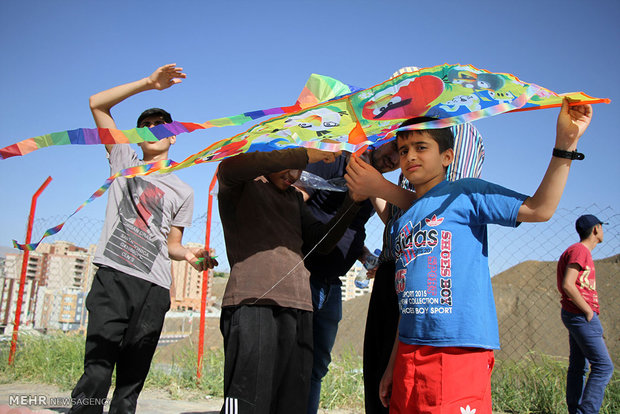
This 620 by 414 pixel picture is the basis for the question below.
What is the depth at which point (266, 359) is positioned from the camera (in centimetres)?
177

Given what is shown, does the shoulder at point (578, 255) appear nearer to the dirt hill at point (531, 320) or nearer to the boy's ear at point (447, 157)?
the boy's ear at point (447, 157)

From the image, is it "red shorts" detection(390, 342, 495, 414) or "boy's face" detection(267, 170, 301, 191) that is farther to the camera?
"boy's face" detection(267, 170, 301, 191)

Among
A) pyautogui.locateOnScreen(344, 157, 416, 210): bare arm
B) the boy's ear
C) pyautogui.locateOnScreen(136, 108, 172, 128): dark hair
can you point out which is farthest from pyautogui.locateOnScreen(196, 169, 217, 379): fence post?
the boy's ear

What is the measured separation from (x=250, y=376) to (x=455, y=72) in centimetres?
136

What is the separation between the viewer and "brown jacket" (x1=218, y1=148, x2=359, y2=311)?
1.85 metres

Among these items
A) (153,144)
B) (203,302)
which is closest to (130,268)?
(153,144)

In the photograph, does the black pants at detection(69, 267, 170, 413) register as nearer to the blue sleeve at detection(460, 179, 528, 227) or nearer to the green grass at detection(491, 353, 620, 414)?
the blue sleeve at detection(460, 179, 528, 227)

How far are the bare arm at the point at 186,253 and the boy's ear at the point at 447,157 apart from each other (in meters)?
1.20

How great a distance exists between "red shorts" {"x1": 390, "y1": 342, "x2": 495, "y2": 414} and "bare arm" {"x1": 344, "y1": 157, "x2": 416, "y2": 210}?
0.61m

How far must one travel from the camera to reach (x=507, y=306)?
11164 mm

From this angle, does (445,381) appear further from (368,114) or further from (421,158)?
(368,114)

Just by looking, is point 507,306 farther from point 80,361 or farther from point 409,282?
point 409,282

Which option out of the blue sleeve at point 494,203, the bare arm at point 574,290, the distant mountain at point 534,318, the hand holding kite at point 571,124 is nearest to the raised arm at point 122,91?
the blue sleeve at point 494,203

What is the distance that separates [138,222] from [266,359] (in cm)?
121
